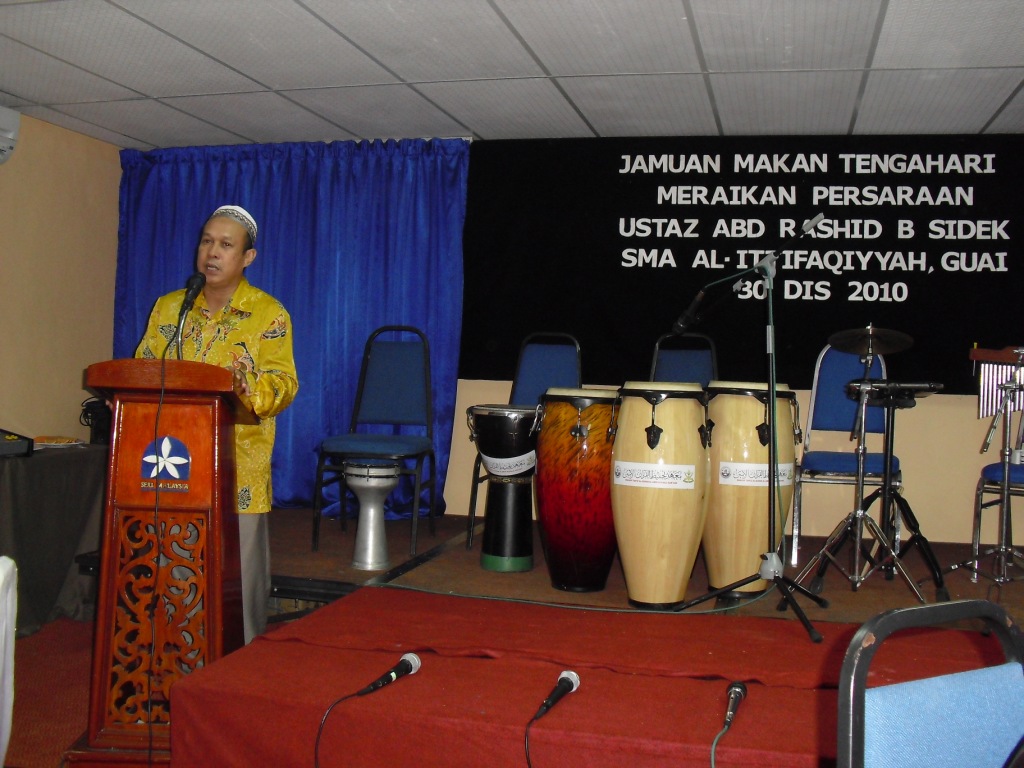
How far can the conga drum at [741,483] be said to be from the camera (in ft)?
10.4

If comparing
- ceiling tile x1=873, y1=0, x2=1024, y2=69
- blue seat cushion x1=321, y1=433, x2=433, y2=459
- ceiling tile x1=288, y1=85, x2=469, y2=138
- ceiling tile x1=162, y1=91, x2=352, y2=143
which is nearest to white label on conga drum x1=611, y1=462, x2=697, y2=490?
blue seat cushion x1=321, y1=433, x2=433, y2=459

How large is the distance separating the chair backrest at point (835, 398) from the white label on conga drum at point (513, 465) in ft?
4.80

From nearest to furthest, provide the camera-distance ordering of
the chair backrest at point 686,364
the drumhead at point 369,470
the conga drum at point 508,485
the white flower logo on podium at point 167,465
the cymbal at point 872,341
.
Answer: the white flower logo on podium at point 167,465
the cymbal at point 872,341
the conga drum at point 508,485
the drumhead at point 369,470
the chair backrest at point 686,364

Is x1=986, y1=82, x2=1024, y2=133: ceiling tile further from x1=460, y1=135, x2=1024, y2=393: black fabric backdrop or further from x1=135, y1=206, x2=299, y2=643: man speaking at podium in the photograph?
A: x1=135, y1=206, x2=299, y2=643: man speaking at podium

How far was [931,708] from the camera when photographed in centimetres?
100

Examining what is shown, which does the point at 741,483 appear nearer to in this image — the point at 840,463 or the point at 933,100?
the point at 840,463

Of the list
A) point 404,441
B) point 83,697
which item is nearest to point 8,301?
point 404,441

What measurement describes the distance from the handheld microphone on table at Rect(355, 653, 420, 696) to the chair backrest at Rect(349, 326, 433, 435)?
8.52 ft

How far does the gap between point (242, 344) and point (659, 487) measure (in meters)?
1.41

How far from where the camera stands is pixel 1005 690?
1062mm

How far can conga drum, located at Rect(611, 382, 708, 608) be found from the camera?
2967 millimetres

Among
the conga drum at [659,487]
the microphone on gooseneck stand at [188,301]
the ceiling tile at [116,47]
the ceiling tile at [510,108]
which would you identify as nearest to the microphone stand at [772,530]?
the conga drum at [659,487]

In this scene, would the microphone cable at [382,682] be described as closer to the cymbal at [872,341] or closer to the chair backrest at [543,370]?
the cymbal at [872,341]

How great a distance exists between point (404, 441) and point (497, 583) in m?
0.99
